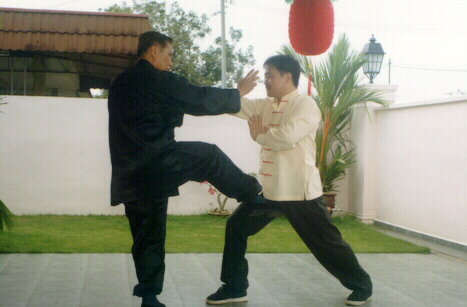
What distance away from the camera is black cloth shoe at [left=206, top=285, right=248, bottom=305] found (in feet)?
12.9

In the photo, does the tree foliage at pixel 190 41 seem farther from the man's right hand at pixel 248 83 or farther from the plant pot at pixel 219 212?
the man's right hand at pixel 248 83

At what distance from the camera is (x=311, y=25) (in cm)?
439

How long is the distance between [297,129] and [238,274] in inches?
42.8

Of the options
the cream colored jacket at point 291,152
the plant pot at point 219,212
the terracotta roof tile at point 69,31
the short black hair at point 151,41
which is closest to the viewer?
the short black hair at point 151,41

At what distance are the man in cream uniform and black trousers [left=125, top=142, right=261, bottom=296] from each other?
41cm

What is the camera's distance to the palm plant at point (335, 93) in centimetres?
824

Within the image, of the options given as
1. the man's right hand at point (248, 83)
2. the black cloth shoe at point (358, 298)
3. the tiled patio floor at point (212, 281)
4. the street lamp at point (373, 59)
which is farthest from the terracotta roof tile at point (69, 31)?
the black cloth shoe at point (358, 298)

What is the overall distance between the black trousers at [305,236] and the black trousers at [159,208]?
1.53 ft

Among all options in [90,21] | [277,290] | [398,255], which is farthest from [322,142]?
[90,21]

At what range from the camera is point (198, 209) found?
873cm

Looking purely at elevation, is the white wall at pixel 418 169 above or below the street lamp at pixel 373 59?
below

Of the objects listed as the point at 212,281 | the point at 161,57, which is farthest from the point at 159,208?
A: the point at 212,281

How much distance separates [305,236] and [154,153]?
1.20m

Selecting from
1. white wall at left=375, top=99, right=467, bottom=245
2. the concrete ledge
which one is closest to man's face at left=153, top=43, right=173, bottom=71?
white wall at left=375, top=99, right=467, bottom=245
